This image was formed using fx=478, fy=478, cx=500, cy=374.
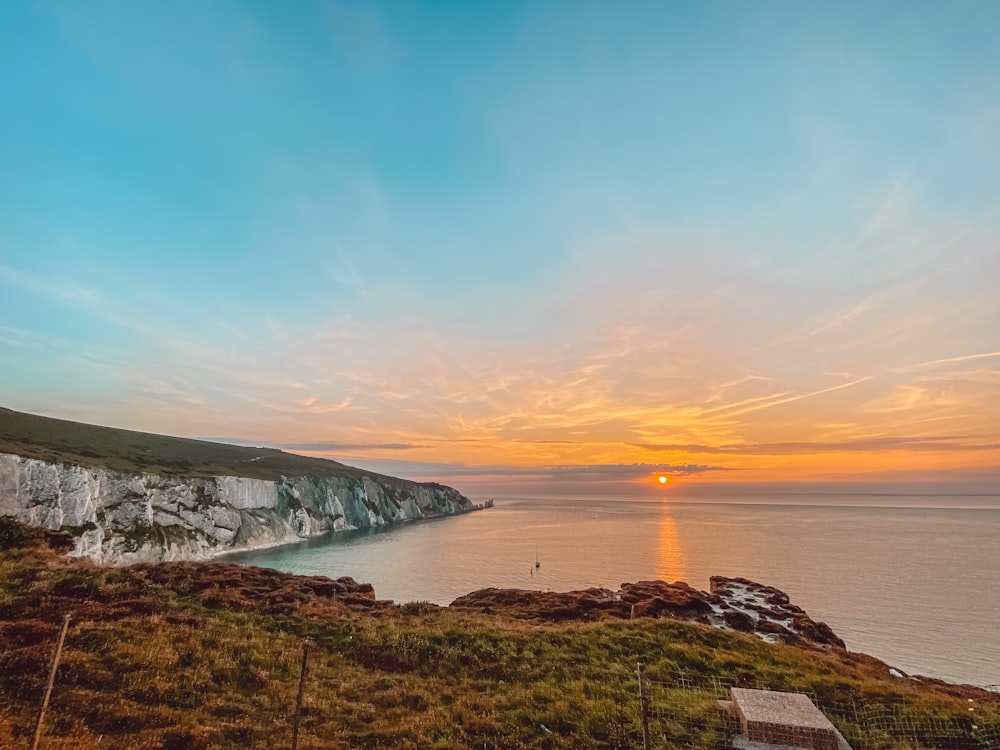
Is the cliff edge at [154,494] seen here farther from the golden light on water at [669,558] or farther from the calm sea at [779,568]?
the golden light on water at [669,558]

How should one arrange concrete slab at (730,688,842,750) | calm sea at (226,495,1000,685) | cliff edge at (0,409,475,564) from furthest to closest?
1. cliff edge at (0,409,475,564)
2. calm sea at (226,495,1000,685)
3. concrete slab at (730,688,842,750)

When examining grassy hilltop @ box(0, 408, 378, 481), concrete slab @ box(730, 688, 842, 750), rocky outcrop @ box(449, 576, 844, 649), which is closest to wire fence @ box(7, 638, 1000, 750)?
concrete slab @ box(730, 688, 842, 750)

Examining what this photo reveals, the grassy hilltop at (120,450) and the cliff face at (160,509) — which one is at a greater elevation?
the grassy hilltop at (120,450)

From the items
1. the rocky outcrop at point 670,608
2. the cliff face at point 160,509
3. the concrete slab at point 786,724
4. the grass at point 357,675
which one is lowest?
the cliff face at point 160,509

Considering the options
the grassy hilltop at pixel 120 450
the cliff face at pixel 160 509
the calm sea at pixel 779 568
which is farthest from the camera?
the grassy hilltop at pixel 120 450

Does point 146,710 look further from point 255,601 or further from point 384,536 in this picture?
point 384,536

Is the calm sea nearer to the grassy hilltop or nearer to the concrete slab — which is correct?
the grassy hilltop

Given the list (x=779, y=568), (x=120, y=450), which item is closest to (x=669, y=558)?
(x=779, y=568)

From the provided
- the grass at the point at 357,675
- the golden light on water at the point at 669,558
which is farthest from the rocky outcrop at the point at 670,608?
the golden light on water at the point at 669,558

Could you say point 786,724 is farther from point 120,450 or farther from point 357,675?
point 120,450
